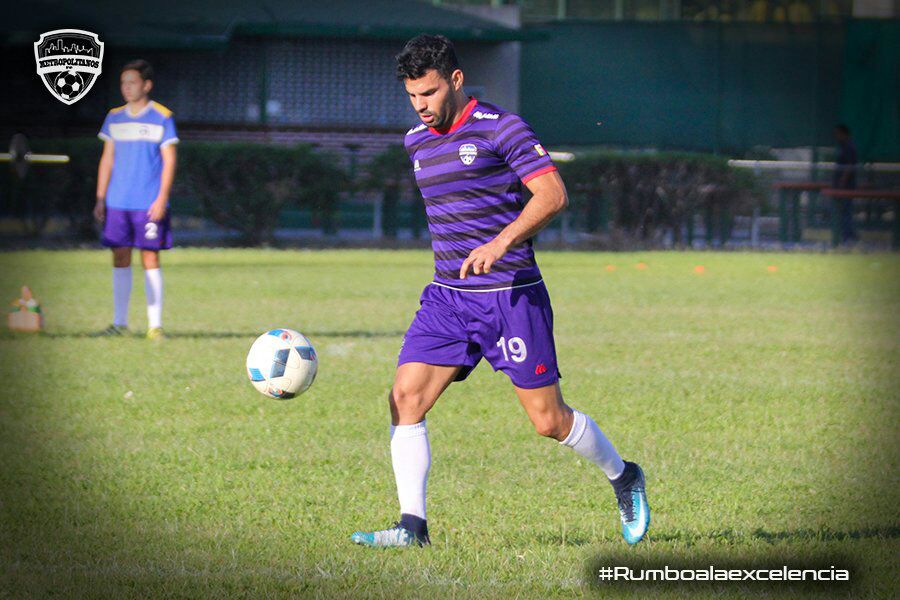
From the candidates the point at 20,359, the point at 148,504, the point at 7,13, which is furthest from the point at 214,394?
the point at 7,13

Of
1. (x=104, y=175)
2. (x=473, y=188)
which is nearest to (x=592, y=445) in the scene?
(x=473, y=188)

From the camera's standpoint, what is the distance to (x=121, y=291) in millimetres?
11773

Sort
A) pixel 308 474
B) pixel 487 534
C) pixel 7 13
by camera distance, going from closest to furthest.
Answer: pixel 487 534 → pixel 308 474 → pixel 7 13

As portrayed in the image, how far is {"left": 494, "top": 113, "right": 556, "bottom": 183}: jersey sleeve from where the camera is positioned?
17.1ft

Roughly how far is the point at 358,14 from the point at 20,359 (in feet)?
71.2

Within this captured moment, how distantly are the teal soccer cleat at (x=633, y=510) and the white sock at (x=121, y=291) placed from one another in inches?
278

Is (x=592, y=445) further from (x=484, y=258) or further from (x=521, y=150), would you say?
(x=521, y=150)

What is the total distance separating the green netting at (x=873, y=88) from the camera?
29984mm

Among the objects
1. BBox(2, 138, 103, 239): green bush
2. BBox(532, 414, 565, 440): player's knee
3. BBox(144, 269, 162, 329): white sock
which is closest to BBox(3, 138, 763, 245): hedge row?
BBox(2, 138, 103, 239): green bush

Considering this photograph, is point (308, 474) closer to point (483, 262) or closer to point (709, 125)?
point (483, 262)

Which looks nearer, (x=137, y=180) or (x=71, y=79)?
(x=137, y=180)

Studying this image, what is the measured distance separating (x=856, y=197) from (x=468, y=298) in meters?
21.2

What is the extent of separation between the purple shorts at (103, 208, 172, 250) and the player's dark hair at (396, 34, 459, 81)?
21.7ft

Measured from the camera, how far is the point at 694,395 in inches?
362
